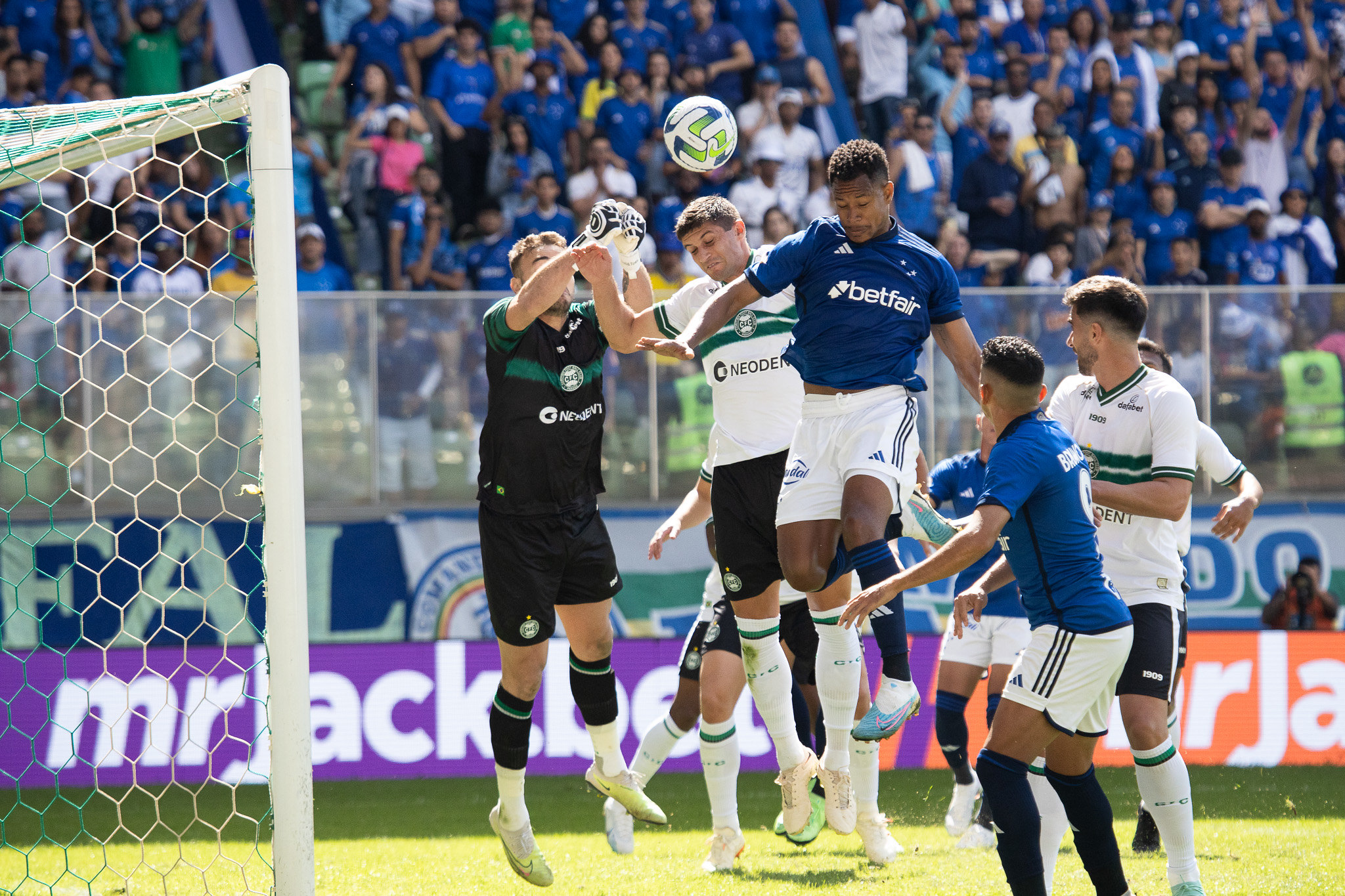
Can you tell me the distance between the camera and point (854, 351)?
18.5 feet

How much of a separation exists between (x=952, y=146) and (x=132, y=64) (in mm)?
8870

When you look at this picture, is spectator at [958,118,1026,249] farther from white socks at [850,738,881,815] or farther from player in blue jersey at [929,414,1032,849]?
white socks at [850,738,881,815]

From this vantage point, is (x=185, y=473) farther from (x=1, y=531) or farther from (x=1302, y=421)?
(x=1302, y=421)

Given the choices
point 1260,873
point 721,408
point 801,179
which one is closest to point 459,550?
point 721,408

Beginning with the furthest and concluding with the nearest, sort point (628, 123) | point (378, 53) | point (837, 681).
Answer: point (378, 53), point (628, 123), point (837, 681)

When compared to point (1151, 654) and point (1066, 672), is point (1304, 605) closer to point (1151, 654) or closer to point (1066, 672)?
point (1151, 654)

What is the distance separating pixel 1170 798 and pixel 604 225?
3.30 meters

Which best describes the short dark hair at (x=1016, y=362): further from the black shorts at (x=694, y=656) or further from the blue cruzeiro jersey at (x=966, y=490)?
the black shorts at (x=694, y=656)

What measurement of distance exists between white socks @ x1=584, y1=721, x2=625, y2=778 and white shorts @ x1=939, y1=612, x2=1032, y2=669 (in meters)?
2.06

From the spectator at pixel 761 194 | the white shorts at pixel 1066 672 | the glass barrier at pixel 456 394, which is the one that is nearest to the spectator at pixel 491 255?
the glass barrier at pixel 456 394

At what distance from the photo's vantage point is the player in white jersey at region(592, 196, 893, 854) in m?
6.00

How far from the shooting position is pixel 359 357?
1070cm

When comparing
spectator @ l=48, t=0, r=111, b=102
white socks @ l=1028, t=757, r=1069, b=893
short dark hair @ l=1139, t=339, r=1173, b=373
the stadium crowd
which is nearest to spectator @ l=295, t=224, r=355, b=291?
the stadium crowd

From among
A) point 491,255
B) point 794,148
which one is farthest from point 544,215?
point 794,148
